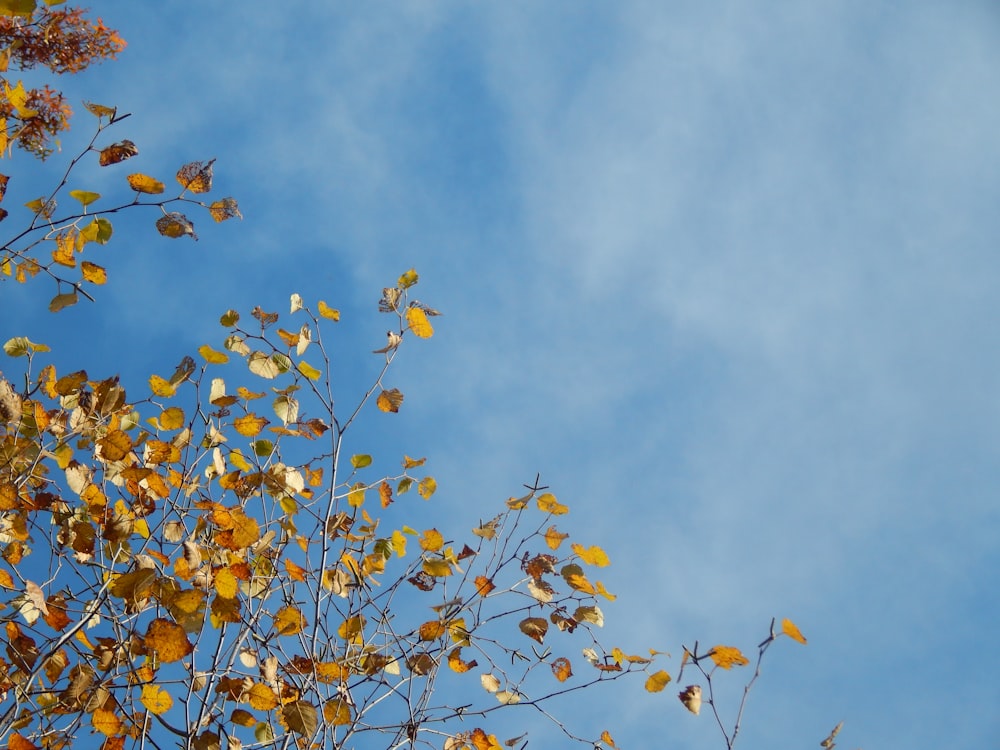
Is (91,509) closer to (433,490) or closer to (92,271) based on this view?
(92,271)

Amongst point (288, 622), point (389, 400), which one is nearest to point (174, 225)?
point (389, 400)

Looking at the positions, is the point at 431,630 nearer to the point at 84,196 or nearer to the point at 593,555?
the point at 593,555

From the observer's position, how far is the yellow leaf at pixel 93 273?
2.49 meters

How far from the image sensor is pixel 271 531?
2.92 meters

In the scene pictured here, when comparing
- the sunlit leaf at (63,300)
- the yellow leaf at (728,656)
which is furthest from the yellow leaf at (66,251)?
the yellow leaf at (728,656)

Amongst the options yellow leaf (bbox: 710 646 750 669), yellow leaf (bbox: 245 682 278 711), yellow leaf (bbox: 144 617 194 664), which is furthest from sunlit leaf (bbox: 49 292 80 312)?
yellow leaf (bbox: 710 646 750 669)

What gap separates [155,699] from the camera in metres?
2.27

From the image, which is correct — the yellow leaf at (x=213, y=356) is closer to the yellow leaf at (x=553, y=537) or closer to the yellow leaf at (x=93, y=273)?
the yellow leaf at (x=93, y=273)

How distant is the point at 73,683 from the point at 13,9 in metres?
1.97

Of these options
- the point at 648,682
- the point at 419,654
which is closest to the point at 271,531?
the point at 419,654

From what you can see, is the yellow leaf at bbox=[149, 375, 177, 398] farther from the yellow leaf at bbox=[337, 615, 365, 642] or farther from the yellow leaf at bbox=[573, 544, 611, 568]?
the yellow leaf at bbox=[573, 544, 611, 568]

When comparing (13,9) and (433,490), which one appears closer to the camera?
(13,9)

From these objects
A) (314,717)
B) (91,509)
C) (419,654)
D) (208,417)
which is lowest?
(314,717)

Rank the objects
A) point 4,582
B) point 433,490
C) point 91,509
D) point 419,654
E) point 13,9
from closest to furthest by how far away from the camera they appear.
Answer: point 13,9
point 4,582
point 91,509
point 419,654
point 433,490
